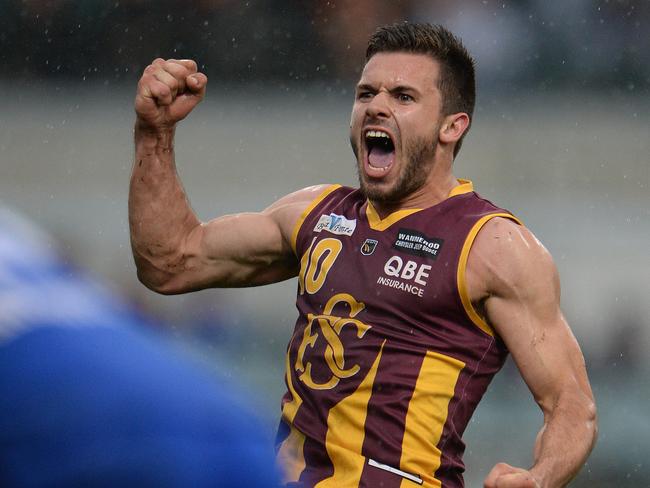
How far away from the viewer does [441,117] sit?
10.9 ft

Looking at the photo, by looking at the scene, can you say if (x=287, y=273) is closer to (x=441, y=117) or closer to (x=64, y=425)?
(x=441, y=117)

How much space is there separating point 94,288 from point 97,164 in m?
6.39

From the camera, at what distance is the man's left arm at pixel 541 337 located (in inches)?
113

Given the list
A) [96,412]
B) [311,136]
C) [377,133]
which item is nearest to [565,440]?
[377,133]

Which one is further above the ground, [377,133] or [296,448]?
[377,133]

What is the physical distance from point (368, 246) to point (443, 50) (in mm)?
577

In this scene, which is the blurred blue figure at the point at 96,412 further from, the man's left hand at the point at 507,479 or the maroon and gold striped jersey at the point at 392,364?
the maroon and gold striped jersey at the point at 392,364

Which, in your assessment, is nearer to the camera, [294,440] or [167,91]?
[294,440]

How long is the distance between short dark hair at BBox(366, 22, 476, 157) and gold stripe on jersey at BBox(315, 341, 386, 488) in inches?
31.0

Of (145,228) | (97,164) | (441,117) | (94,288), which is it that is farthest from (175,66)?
(97,164)

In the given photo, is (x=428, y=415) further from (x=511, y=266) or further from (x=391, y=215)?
(x=391, y=215)

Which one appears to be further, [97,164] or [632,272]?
[97,164]

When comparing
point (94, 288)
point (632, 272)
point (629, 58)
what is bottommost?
point (94, 288)

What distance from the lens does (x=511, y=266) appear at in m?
2.96
